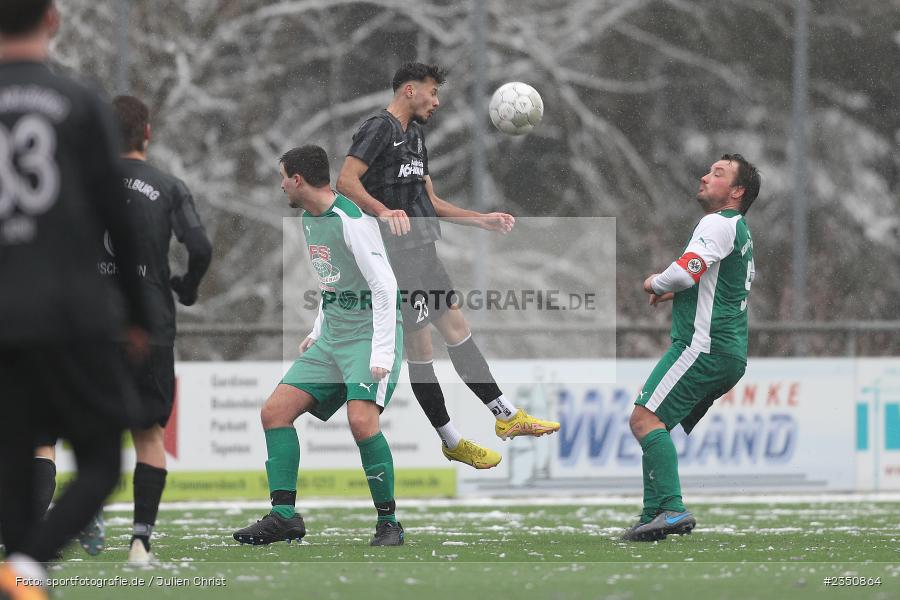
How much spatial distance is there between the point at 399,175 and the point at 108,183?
4.01 meters

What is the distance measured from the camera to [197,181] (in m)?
15.5

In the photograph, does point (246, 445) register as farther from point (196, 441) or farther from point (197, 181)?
point (197, 181)

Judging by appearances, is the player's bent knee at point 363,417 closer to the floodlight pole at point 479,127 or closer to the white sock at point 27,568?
the white sock at point 27,568

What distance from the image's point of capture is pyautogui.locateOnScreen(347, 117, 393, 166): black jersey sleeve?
24.5 ft

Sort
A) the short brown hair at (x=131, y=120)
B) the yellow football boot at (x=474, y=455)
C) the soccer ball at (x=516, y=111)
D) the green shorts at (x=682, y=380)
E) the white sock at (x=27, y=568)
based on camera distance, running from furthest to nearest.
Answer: the soccer ball at (x=516, y=111) < the yellow football boot at (x=474, y=455) < the green shorts at (x=682, y=380) < the short brown hair at (x=131, y=120) < the white sock at (x=27, y=568)

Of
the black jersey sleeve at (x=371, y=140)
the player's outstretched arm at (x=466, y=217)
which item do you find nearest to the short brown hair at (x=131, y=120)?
the black jersey sleeve at (x=371, y=140)

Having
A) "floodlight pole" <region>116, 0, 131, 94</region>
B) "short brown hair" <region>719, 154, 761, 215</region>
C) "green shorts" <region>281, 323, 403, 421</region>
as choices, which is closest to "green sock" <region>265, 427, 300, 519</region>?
"green shorts" <region>281, 323, 403, 421</region>

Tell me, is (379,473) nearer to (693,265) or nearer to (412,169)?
(412,169)

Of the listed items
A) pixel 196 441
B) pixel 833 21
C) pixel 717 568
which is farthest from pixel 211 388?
pixel 833 21

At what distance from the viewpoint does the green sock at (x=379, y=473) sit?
7102mm

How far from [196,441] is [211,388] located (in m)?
0.45

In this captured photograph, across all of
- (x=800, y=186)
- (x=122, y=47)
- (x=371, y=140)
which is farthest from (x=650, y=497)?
(x=122, y=47)

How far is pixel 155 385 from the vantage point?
6.04 meters

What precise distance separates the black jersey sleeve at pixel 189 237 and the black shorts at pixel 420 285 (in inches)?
70.3
